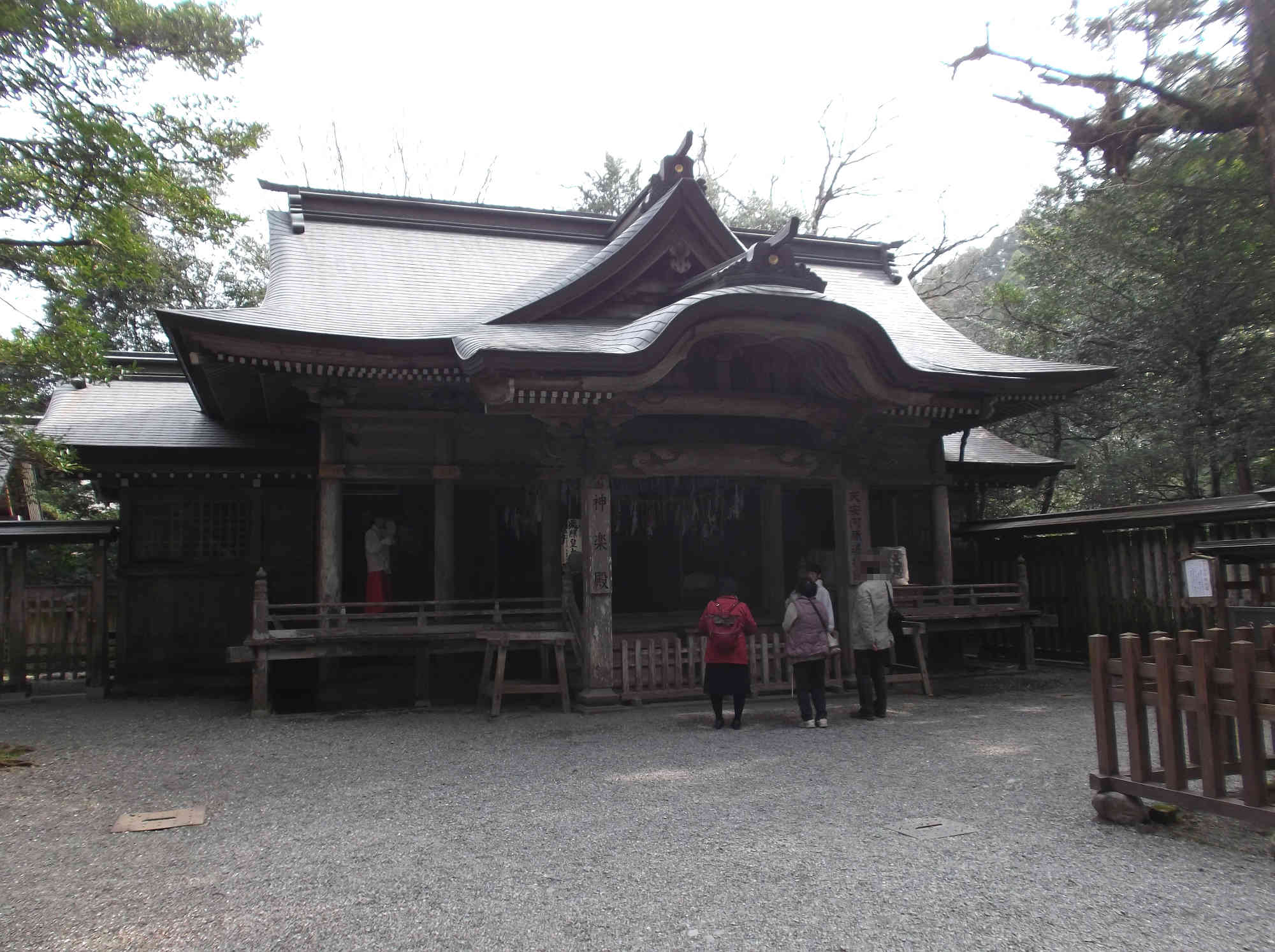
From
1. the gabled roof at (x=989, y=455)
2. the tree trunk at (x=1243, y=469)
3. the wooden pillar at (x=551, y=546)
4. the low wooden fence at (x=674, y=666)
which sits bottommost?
the low wooden fence at (x=674, y=666)

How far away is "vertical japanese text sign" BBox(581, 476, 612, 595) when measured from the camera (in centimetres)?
963

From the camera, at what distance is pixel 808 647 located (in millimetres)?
8484

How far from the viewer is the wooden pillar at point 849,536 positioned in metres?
10.9

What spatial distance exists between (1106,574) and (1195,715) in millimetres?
8851

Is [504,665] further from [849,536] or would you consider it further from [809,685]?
[849,536]

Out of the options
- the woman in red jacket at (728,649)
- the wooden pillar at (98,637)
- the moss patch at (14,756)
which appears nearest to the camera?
the moss patch at (14,756)

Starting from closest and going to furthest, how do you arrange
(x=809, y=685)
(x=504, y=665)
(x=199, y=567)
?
(x=809, y=685), (x=504, y=665), (x=199, y=567)

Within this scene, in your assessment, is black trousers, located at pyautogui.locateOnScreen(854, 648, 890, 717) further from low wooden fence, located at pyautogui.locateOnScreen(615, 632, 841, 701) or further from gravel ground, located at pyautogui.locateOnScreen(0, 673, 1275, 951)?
low wooden fence, located at pyautogui.locateOnScreen(615, 632, 841, 701)

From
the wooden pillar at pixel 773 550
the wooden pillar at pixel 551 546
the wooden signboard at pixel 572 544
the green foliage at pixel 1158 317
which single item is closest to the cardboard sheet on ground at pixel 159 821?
the wooden pillar at pixel 551 546

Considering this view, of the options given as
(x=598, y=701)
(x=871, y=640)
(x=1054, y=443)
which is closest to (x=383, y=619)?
(x=598, y=701)

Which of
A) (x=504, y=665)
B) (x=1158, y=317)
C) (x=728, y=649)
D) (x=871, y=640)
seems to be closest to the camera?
(x=728, y=649)

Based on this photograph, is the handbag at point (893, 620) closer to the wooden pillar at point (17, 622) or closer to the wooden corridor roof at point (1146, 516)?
the wooden corridor roof at point (1146, 516)

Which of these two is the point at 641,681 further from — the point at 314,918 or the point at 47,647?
the point at 47,647

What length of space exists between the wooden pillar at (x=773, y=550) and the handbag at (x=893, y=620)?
113 inches
